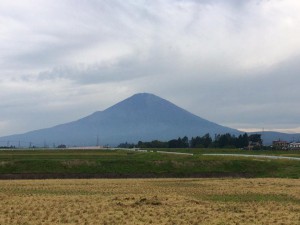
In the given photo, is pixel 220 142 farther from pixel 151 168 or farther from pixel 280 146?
pixel 151 168

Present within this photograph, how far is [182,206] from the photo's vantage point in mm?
24750

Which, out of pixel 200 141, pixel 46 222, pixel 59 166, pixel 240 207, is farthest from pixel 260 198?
pixel 200 141

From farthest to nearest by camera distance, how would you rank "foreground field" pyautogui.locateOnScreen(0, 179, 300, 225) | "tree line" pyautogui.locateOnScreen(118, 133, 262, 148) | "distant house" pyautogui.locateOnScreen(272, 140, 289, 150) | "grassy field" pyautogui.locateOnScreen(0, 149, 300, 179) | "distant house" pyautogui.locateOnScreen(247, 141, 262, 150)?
"tree line" pyautogui.locateOnScreen(118, 133, 262, 148) < "distant house" pyautogui.locateOnScreen(272, 140, 289, 150) < "distant house" pyautogui.locateOnScreen(247, 141, 262, 150) < "grassy field" pyautogui.locateOnScreen(0, 149, 300, 179) < "foreground field" pyautogui.locateOnScreen(0, 179, 300, 225)

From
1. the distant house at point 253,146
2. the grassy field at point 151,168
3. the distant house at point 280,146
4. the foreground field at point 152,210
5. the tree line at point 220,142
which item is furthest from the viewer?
the tree line at point 220,142

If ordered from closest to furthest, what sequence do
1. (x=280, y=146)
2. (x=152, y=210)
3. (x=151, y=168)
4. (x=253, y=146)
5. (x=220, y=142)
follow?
(x=152, y=210), (x=151, y=168), (x=253, y=146), (x=220, y=142), (x=280, y=146)

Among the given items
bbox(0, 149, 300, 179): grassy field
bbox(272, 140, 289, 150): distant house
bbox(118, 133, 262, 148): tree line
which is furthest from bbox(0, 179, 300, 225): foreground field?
bbox(118, 133, 262, 148): tree line

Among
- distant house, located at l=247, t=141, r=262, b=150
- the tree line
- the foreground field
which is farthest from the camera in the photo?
the tree line

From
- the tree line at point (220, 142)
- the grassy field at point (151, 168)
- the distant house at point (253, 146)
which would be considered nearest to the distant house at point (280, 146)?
the distant house at point (253, 146)

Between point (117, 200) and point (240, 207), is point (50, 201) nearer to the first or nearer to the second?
point (117, 200)

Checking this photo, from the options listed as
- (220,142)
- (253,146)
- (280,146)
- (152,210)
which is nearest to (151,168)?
(152,210)

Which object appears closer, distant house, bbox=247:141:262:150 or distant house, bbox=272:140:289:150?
distant house, bbox=247:141:262:150

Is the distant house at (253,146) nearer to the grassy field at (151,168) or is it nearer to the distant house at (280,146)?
the distant house at (280,146)

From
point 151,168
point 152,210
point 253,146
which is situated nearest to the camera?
→ point 152,210

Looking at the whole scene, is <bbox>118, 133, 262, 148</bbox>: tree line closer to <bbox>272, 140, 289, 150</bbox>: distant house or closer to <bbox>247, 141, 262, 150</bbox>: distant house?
<bbox>247, 141, 262, 150</bbox>: distant house
